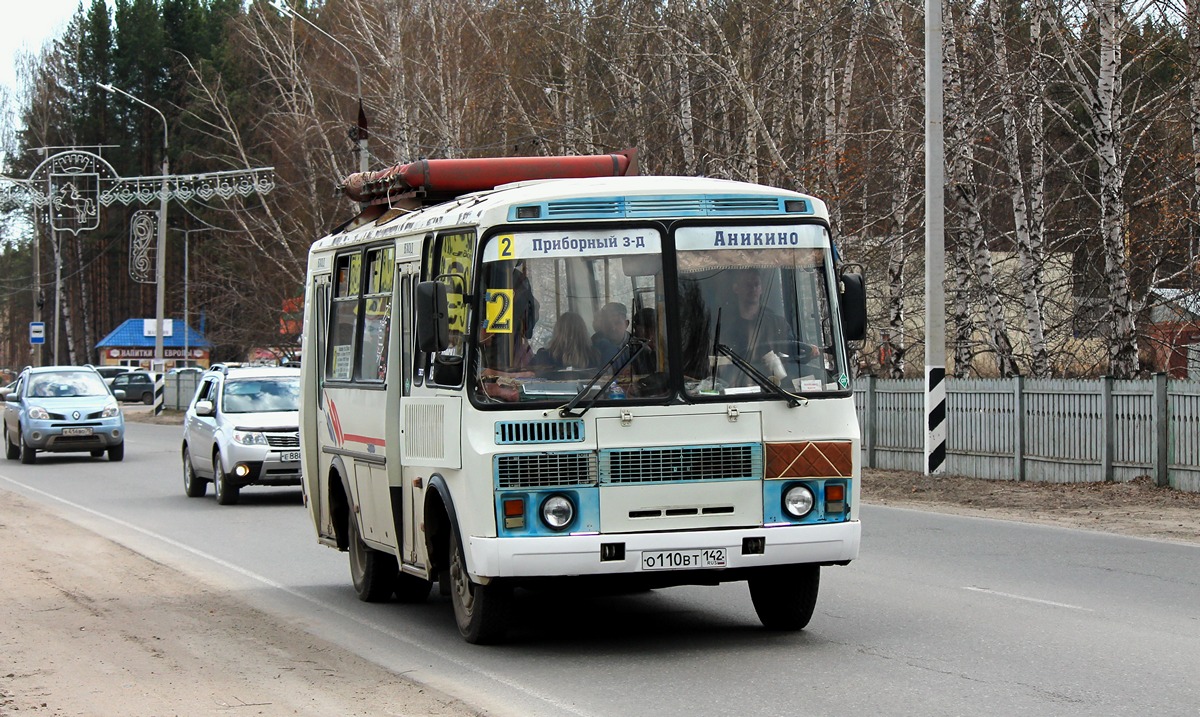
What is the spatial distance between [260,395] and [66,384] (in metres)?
11.7

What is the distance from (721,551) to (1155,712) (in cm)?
250

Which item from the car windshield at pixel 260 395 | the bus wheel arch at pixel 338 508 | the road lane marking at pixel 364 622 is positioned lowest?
the road lane marking at pixel 364 622

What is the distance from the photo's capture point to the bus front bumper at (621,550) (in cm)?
884

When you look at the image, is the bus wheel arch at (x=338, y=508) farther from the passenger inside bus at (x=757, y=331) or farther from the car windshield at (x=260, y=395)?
the car windshield at (x=260, y=395)

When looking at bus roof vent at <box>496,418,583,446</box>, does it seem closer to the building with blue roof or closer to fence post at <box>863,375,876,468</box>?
fence post at <box>863,375,876,468</box>

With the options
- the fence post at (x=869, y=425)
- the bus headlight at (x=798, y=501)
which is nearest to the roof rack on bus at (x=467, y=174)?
the bus headlight at (x=798, y=501)

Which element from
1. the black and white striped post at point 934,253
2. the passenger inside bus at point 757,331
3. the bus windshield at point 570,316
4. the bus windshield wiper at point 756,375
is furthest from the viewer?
the black and white striped post at point 934,253

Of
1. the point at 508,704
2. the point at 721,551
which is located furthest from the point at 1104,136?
the point at 508,704

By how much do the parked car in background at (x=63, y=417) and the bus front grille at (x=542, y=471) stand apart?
23.1 metres

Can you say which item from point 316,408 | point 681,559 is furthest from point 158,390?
point 681,559

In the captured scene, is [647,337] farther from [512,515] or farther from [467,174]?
[467,174]

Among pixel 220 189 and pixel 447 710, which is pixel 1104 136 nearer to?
pixel 447 710

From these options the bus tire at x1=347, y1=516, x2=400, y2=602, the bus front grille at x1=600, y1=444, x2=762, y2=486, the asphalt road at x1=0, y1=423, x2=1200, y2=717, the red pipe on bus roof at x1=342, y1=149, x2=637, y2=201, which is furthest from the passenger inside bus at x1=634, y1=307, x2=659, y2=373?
the bus tire at x1=347, y1=516, x2=400, y2=602

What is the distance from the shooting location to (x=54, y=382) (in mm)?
32406
